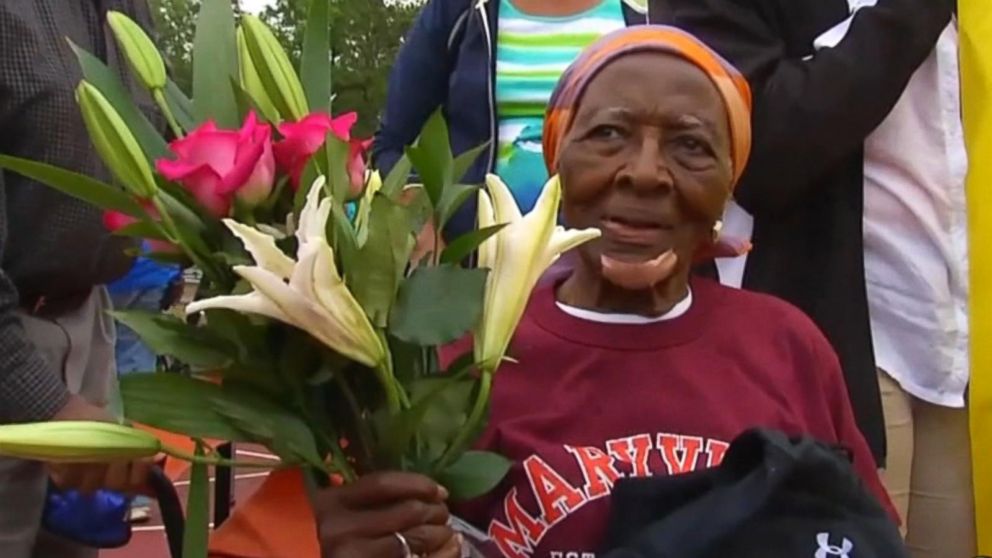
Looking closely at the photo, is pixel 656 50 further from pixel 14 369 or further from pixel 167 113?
pixel 14 369

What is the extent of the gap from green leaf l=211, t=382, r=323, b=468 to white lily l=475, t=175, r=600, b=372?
21cm

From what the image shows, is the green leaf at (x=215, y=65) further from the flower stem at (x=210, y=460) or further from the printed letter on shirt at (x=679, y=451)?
the printed letter on shirt at (x=679, y=451)

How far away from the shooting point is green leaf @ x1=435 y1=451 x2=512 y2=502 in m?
1.70

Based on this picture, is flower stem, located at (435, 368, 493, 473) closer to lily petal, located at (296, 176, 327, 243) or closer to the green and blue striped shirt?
lily petal, located at (296, 176, 327, 243)

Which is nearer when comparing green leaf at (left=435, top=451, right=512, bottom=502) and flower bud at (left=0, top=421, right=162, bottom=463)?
flower bud at (left=0, top=421, right=162, bottom=463)

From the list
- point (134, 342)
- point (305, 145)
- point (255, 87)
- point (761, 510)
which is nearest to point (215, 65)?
point (255, 87)

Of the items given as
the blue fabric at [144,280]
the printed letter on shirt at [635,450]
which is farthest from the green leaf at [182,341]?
the blue fabric at [144,280]

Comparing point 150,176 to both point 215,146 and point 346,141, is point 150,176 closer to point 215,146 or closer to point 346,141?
point 215,146

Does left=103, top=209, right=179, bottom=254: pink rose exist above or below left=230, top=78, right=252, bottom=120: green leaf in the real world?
below

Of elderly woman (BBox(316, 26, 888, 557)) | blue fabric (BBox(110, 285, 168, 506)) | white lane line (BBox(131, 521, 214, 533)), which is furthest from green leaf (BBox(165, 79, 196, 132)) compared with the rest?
white lane line (BBox(131, 521, 214, 533))

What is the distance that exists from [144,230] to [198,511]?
0.32 m

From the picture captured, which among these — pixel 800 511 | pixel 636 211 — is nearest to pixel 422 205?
pixel 636 211

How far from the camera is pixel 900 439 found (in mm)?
2695

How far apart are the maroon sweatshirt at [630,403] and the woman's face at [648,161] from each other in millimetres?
118
